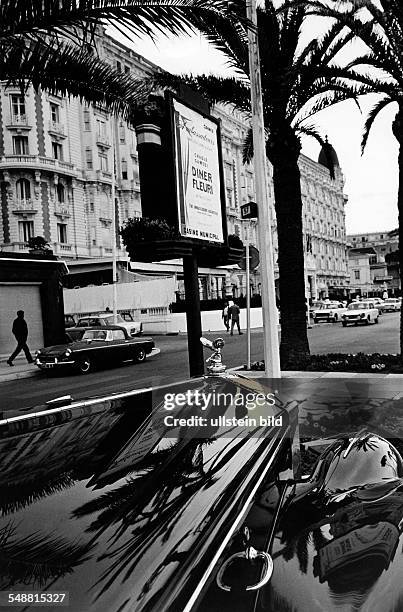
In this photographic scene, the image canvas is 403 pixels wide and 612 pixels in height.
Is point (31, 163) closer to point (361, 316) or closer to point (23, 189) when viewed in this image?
point (23, 189)

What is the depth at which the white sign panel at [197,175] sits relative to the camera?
7.72 metres

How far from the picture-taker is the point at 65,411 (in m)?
2.44

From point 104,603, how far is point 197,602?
236mm

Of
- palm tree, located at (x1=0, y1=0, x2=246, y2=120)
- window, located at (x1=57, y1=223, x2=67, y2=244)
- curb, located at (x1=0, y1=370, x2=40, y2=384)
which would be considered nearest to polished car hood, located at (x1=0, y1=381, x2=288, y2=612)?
palm tree, located at (x1=0, y1=0, x2=246, y2=120)

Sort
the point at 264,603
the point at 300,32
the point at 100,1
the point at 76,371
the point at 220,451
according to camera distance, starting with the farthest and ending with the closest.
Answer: the point at 76,371 < the point at 300,32 < the point at 100,1 < the point at 220,451 < the point at 264,603

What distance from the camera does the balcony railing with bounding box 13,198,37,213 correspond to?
4579 centimetres

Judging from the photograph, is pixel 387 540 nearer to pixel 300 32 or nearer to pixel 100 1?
pixel 100 1

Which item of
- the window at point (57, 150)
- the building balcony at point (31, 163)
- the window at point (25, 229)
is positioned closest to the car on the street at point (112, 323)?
the window at point (25, 229)

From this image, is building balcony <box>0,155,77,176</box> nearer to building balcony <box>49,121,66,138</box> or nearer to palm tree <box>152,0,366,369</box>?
building balcony <box>49,121,66,138</box>

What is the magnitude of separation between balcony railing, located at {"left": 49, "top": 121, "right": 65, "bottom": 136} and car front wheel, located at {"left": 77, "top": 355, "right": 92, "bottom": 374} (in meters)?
35.6

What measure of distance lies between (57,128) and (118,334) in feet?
115

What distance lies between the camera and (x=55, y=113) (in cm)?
4728

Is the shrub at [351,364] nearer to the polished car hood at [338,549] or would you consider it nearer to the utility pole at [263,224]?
the utility pole at [263,224]

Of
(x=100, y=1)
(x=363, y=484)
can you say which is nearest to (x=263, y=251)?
(x=100, y=1)
